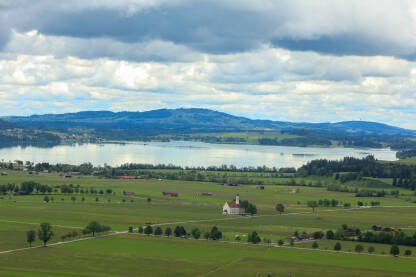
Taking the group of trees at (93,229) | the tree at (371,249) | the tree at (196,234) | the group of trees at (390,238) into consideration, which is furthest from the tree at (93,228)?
the tree at (371,249)

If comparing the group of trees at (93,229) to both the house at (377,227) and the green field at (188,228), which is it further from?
the house at (377,227)

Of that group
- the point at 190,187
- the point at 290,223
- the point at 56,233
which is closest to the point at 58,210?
the point at 56,233

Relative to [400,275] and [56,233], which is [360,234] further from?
[56,233]

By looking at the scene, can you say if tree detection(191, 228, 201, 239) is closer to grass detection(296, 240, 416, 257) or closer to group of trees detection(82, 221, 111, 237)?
group of trees detection(82, 221, 111, 237)

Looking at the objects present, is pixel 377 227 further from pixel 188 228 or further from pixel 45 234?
pixel 45 234

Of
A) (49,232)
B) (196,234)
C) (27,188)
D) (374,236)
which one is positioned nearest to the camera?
(49,232)

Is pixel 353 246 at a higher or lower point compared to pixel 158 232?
lower

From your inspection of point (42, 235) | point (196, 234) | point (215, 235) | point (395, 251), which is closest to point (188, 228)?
point (196, 234)

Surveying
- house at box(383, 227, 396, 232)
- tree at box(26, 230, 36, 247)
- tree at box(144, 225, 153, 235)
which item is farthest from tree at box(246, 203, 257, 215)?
tree at box(26, 230, 36, 247)

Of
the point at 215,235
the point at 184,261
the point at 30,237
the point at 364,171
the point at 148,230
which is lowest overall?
the point at 184,261
